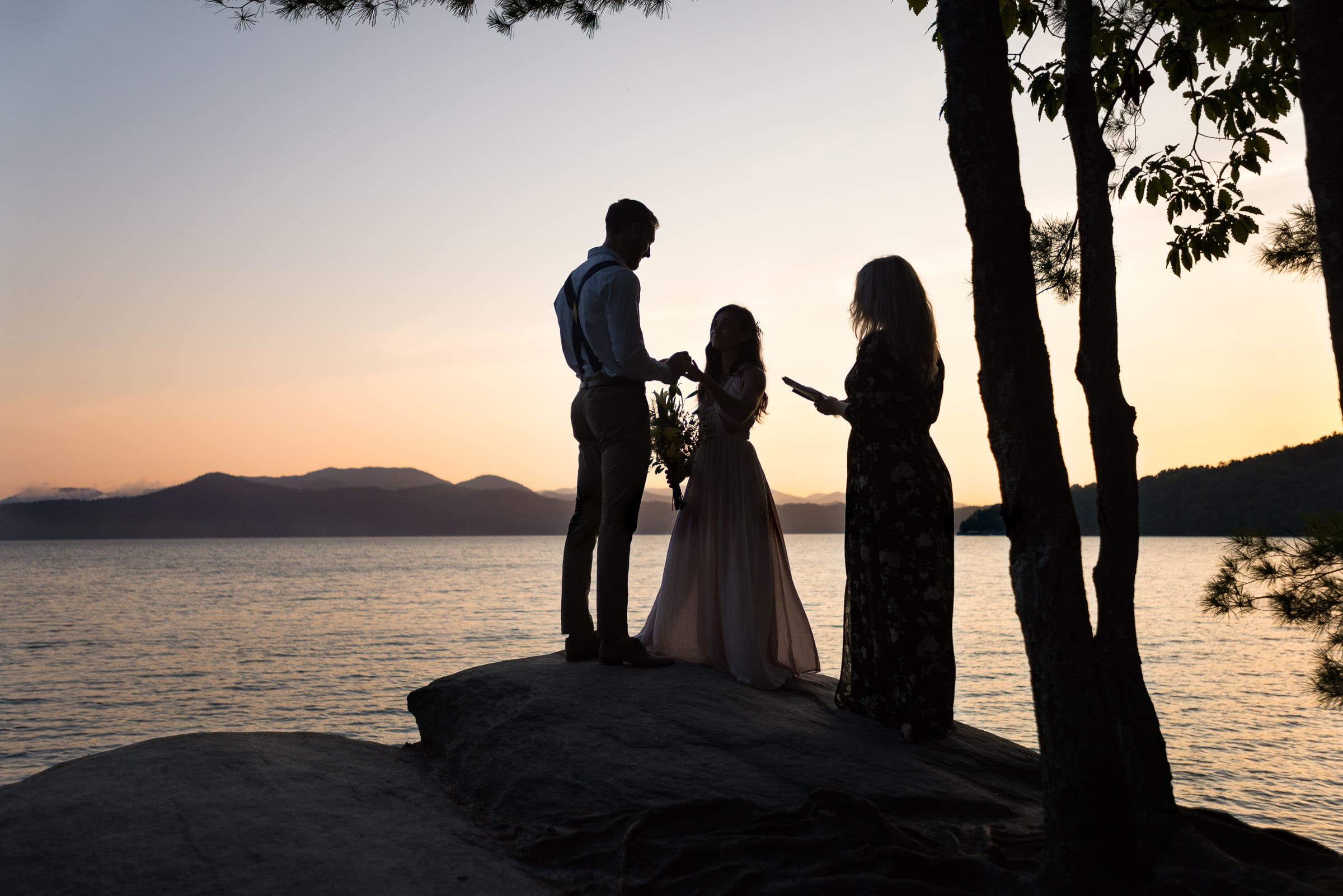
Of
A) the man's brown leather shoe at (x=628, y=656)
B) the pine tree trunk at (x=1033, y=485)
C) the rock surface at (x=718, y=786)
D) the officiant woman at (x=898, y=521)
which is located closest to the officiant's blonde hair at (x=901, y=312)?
Result: the officiant woman at (x=898, y=521)

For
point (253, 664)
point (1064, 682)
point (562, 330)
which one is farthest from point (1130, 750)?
point (253, 664)

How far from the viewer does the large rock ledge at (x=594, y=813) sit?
3.27 m

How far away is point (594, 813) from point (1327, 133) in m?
3.78

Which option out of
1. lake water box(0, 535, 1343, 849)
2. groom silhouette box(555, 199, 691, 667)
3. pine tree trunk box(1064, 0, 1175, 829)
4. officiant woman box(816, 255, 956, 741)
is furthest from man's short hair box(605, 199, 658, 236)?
lake water box(0, 535, 1343, 849)

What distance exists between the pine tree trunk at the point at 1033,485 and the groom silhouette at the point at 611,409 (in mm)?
2503

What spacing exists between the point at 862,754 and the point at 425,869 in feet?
7.31

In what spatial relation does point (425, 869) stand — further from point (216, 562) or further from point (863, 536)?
point (216, 562)

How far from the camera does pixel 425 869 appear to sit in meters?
3.54

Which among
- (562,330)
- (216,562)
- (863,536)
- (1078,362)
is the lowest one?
(216,562)

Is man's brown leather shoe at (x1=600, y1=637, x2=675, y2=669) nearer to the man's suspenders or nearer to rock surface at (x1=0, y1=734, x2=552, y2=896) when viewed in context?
rock surface at (x1=0, y1=734, x2=552, y2=896)

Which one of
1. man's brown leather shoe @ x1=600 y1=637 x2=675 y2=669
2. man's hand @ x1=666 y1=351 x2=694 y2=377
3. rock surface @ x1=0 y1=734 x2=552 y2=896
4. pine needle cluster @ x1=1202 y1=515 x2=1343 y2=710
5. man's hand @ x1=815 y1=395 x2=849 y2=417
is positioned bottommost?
rock surface @ x1=0 y1=734 x2=552 y2=896

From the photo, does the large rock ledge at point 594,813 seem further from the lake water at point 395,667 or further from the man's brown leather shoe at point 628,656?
the lake water at point 395,667

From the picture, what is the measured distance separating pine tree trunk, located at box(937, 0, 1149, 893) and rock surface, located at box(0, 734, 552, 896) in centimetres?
208

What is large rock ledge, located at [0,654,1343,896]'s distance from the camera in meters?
3.27
